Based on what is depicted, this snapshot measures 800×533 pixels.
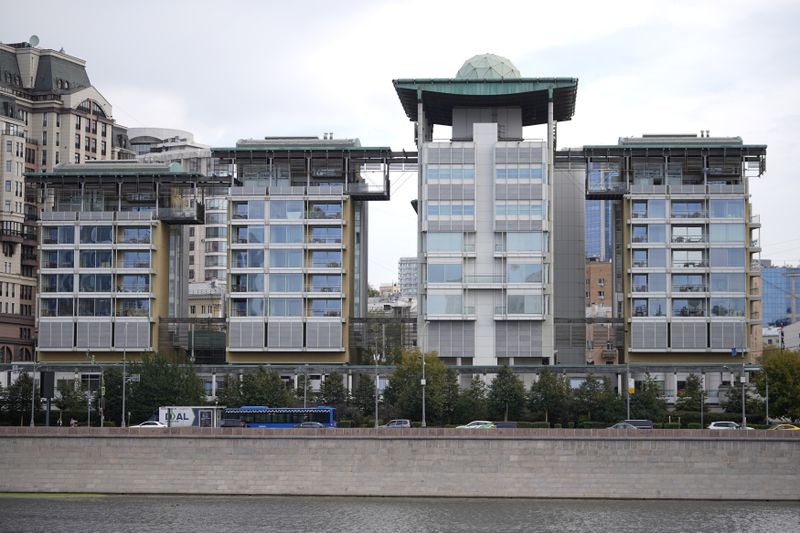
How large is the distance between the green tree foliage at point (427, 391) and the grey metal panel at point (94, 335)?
3609 centimetres

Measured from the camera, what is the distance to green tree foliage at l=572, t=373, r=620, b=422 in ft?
400

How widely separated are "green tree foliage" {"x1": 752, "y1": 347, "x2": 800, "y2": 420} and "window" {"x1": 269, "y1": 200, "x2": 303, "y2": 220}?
177 ft

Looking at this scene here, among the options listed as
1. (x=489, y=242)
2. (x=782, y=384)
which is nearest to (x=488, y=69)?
(x=489, y=242)

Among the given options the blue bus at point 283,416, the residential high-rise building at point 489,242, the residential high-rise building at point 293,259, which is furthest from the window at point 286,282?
the blue bus at point 283,416

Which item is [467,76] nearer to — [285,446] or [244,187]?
[244,187]

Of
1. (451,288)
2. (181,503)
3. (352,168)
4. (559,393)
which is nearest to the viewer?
(181,503)

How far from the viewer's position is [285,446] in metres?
98.3

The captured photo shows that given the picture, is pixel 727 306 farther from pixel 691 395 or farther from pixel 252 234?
pixel 252 234

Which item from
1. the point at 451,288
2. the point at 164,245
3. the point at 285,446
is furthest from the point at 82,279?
the point at 285,446

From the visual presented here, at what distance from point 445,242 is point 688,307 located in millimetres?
27860

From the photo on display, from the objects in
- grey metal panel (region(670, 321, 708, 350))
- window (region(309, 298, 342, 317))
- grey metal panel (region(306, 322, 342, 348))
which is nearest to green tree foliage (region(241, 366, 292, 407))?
grey metal panel (region(306, 322, 342, 348))

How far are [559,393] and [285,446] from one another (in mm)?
35689

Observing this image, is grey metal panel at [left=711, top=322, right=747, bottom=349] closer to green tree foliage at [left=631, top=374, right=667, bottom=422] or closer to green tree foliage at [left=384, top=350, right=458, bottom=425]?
green tree foliage at [left=631, top=374, right=667, bottom=422]

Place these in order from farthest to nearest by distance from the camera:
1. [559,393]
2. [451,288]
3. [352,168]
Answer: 1. [352,168]
2. [451,288]
3. [559,393]
